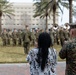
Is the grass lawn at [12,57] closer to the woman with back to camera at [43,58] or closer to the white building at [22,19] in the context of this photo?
the woman with back to camera at [43,58]

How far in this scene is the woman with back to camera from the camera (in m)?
4.12

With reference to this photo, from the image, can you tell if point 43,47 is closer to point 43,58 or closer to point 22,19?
point 43,58

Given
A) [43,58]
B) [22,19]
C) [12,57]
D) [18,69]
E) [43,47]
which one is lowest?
[22,19]

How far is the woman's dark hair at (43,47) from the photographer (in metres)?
4.09

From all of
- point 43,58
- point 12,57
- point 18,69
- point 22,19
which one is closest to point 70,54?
point 43,58

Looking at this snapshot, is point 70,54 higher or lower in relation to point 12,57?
higher

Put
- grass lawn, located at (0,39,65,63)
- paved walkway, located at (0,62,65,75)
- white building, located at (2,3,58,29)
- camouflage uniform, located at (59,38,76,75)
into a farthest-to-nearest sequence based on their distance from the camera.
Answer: white building, located at (2,3,58,29)
grass lawn, located at (0,39,65,63)
paved walkway, located at (0,62,65,75)
camouflage uniform, located at (59,38,76,75)

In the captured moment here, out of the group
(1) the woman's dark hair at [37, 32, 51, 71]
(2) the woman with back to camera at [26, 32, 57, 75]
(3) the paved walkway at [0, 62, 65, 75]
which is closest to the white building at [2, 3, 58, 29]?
(3) the paved walkway at [0, 62, 65, 75]

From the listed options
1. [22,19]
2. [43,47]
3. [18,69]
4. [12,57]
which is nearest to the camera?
[43,47]

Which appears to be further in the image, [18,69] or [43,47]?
[18,69]

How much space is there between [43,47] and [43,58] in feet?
0.50

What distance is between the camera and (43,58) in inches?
165

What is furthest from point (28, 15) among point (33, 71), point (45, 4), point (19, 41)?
point (33, 71)

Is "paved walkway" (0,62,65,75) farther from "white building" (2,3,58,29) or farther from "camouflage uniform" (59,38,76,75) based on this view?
"white building" (2,3,58,29)
